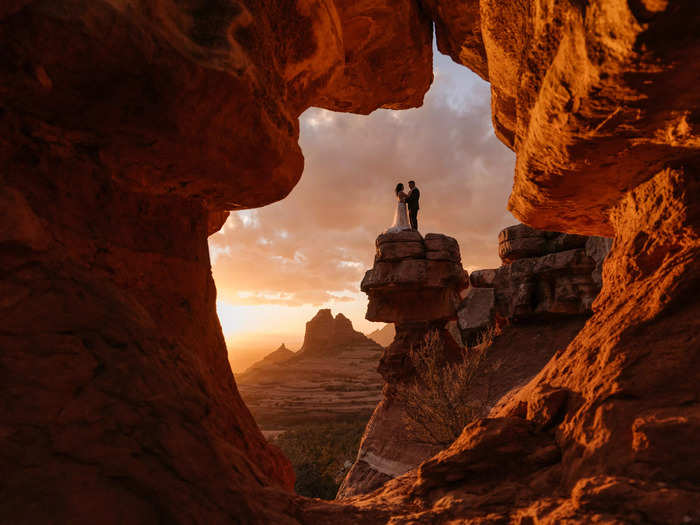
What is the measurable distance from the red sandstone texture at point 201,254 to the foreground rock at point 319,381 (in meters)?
32.0

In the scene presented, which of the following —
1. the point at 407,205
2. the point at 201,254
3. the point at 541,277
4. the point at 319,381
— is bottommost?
the point at 319,381

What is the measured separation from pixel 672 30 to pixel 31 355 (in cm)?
353

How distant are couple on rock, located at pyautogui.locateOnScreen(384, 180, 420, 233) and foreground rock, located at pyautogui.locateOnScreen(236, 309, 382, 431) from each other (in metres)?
20.5

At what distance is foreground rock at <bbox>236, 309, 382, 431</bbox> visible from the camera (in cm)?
3569

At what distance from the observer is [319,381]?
5125cm

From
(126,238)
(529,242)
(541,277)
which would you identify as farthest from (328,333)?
(126,238)

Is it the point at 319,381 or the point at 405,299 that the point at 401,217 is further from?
the point at 319,381

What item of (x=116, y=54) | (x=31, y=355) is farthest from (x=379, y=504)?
(x=116, y=54)

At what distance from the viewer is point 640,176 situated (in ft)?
10.1

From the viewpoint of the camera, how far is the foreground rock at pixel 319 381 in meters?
35.7

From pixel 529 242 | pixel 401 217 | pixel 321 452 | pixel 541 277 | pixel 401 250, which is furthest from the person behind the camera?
pixel 321 452

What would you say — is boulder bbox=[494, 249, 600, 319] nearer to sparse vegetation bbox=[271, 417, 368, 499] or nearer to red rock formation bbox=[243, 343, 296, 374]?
sparse vegetation bbox=[271, 417, 368, 499]

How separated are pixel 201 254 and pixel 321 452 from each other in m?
21.9

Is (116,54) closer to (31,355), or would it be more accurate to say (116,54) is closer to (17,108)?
(17,108)
